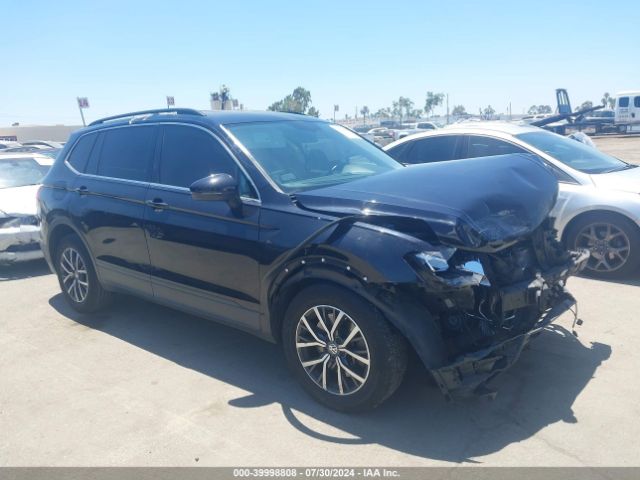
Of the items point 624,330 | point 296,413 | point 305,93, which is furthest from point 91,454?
point 305,93

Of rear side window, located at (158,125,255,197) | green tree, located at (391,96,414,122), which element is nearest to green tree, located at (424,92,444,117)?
green tree, located at (391,96,414,122)

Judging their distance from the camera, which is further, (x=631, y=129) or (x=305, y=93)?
(x=305, y=93)

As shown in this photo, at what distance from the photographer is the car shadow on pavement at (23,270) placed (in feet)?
24.7

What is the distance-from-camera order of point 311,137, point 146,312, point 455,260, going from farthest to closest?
1. point 146,312
2. point 311,137
3. point 455,260

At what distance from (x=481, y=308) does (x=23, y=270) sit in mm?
7036

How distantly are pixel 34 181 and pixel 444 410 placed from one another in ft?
25.5

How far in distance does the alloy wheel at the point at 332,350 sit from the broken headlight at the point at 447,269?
0.55 m

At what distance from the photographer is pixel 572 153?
669cm

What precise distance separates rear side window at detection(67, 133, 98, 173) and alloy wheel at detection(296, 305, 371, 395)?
3.19 meters

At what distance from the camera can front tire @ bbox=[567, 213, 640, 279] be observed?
571cm

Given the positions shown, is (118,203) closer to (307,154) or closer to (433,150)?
(307,154)

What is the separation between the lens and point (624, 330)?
459cm

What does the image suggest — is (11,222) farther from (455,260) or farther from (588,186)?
(588,186)

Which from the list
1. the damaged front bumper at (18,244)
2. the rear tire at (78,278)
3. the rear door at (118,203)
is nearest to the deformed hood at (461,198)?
the rear door at (118,203)
